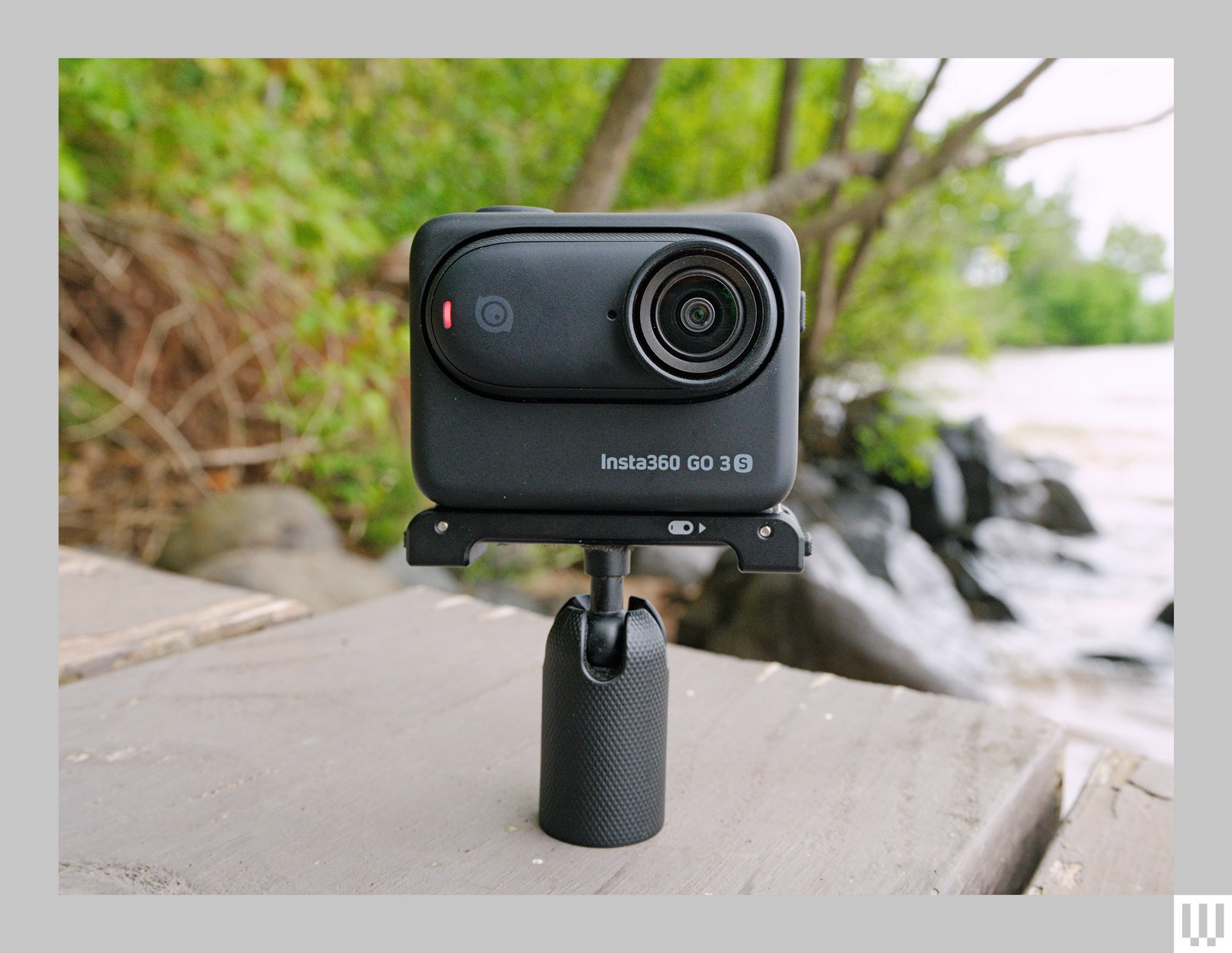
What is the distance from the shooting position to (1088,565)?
543 cm

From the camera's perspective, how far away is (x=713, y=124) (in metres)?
5.43

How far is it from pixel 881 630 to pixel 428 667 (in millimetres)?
1698

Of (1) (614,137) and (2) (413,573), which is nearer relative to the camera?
(1) (614,137)

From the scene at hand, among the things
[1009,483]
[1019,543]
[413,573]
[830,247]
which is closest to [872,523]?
[1019,543]

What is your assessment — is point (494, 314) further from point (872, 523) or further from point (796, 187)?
point (872, 523)

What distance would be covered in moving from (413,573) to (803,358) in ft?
6.29

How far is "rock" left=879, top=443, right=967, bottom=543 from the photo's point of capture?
5578 millimetres

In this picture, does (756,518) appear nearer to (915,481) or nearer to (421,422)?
(421,422)

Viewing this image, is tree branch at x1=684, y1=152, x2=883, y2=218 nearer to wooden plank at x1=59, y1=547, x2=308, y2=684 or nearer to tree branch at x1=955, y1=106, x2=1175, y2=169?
tree branch at x1=955, y1=106, x2=1175, y2=169

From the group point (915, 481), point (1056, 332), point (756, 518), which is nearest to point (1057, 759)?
point (756, 518)

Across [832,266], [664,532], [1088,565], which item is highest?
[832,266]

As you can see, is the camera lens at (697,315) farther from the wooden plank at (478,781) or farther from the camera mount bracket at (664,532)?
the wooden plank at (478,781)

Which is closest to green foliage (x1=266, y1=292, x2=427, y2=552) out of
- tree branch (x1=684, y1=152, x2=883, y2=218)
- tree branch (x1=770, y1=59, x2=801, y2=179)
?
tree branch (x1=684, y1=152, x2=883, y2=218)

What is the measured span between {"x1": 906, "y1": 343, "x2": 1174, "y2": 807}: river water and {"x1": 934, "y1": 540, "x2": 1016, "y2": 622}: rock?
0.09 meters
